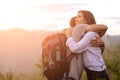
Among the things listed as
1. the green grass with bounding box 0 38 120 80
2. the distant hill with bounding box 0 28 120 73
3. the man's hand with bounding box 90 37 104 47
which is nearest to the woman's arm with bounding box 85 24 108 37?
the man's hand with bounding box 90 37 104 47

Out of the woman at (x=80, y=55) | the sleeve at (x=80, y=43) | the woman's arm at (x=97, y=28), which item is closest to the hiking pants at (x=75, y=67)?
the woman at (x=80, y=55)

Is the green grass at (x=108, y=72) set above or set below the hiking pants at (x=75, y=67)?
below

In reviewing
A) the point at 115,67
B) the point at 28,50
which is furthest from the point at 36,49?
the point at 115,67

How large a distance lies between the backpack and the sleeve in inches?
6.1

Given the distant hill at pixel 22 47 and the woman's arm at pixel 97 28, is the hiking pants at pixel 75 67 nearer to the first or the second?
the woman's arm at pixel 97 28

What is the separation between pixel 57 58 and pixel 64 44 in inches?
9.5

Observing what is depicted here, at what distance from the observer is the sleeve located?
8.76 meters

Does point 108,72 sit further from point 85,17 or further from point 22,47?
point 22,47

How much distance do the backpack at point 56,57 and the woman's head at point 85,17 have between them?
403 mm

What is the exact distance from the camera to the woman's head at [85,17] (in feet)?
29.6

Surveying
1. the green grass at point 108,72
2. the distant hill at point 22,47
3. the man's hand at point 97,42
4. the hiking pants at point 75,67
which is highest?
the man's hand at point 97,42

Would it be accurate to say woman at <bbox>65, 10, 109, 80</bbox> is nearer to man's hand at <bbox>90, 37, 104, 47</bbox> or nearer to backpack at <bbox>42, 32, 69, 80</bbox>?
man's hand at <bbox>90, 37, 104, 47</bbox>

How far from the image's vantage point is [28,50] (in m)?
57.3

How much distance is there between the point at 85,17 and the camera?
906 centimetres
